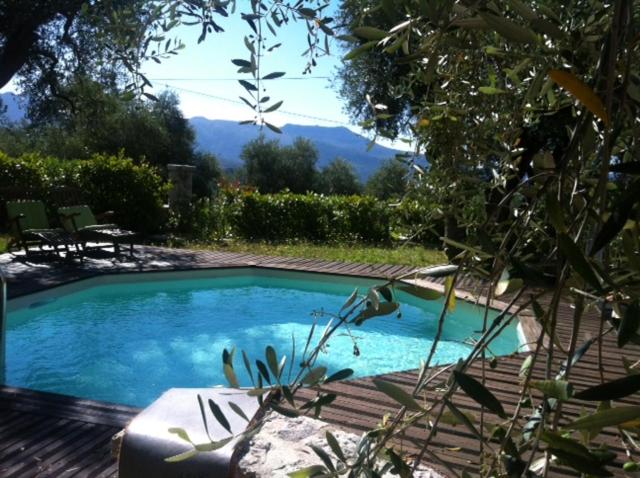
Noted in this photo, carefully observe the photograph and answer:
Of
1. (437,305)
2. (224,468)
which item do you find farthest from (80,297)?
(224,468)

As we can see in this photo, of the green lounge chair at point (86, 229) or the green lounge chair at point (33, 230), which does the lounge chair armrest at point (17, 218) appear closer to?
the green lounge chair at point (33, 230)

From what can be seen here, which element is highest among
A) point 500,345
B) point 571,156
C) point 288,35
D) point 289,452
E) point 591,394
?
point 288,35

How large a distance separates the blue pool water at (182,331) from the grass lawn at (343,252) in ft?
6.51

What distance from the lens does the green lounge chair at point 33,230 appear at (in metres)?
9.05

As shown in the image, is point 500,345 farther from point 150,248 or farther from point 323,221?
point 323,221

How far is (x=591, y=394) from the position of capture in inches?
15.4

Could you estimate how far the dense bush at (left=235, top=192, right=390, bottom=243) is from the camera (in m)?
14.2

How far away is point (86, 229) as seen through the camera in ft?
32.0

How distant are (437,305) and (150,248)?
5946 mm

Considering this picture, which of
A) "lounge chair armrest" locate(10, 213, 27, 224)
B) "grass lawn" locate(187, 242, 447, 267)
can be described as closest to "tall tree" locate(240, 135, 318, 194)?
"grass lawn" locate(187, 242, 447, 267)

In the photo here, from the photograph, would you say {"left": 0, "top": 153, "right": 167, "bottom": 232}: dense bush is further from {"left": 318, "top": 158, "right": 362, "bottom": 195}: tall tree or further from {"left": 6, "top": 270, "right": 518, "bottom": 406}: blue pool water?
{"left": 318, "top": 158, "right": 362, "bottom": 195}: tall tree

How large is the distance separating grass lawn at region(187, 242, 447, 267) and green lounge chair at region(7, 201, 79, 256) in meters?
3.04

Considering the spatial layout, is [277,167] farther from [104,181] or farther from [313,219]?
[104,181]

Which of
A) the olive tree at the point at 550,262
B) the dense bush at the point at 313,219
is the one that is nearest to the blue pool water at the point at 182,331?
the olive tree at the point at 550,262
